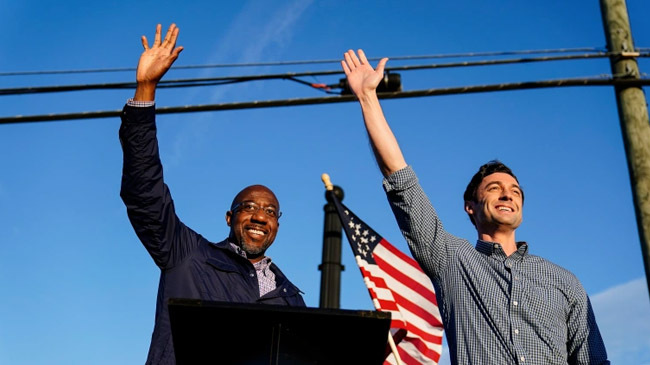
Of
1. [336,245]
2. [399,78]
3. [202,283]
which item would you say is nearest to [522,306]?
[202,283]

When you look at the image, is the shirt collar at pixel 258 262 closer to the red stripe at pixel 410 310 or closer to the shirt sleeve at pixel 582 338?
the shirt sleeve at pixel 582 338

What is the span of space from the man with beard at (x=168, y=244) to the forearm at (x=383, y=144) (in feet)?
3.61

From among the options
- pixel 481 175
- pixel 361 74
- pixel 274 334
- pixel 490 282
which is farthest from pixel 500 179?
pixel 274 334

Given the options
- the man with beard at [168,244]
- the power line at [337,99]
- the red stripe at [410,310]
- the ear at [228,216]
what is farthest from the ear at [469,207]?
the power line at [337,99]

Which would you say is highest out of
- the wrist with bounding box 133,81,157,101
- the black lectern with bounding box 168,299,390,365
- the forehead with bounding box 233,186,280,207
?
the wrist with bounding box 133,81,157,101

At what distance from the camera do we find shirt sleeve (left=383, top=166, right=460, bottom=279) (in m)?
3.74

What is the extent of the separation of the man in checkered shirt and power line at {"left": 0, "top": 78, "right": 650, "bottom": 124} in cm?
412

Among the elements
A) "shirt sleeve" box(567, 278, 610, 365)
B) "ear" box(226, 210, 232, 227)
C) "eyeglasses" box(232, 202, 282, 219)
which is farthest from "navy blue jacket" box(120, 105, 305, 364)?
"shirt sleeve" box(567, 278, 610, 365)

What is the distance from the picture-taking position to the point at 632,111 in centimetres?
732

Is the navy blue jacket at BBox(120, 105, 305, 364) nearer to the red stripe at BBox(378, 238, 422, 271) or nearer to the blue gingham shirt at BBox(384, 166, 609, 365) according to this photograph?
the blue gingham shirt at BBox(384, 166, 609, 365)

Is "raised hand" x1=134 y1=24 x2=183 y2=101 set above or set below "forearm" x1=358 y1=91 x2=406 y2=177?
above

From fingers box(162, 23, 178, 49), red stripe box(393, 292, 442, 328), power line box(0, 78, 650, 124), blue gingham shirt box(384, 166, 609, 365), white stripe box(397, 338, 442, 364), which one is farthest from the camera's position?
power line box(0, 78, 650, 124)

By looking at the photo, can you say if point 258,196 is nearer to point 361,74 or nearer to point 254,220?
point 254,220

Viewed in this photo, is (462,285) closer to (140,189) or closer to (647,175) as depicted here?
(140,189)
